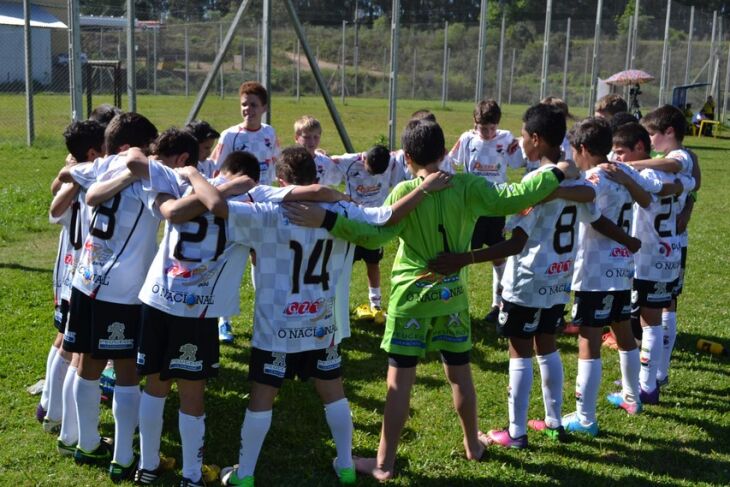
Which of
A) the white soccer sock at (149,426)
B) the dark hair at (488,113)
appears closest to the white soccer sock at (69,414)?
the white soccer sock at (149,426)

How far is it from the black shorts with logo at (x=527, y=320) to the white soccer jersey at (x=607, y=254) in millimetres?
384

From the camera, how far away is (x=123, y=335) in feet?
15.1

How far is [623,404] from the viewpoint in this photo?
6.05 meters

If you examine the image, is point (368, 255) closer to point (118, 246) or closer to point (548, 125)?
point (548, 125)

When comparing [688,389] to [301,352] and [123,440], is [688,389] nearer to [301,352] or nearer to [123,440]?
[301,352]

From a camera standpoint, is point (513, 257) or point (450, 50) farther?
point (450, 50)

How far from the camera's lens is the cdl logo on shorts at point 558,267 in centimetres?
509

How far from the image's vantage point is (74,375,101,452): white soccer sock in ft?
15.3

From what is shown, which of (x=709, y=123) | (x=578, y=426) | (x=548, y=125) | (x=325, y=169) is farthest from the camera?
(x=709, y=123)

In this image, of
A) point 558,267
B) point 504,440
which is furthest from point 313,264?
point 504,440

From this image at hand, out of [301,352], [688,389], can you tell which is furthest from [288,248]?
[688,389]

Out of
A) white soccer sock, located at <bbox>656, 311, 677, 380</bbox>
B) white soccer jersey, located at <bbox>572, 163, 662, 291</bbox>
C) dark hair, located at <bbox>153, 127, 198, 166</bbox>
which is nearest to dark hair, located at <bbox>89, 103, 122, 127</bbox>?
dark hair, located at <bbox>153, 127, 198, 166</bbox>

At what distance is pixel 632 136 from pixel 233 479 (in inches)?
141

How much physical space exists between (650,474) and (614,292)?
1.17 m
